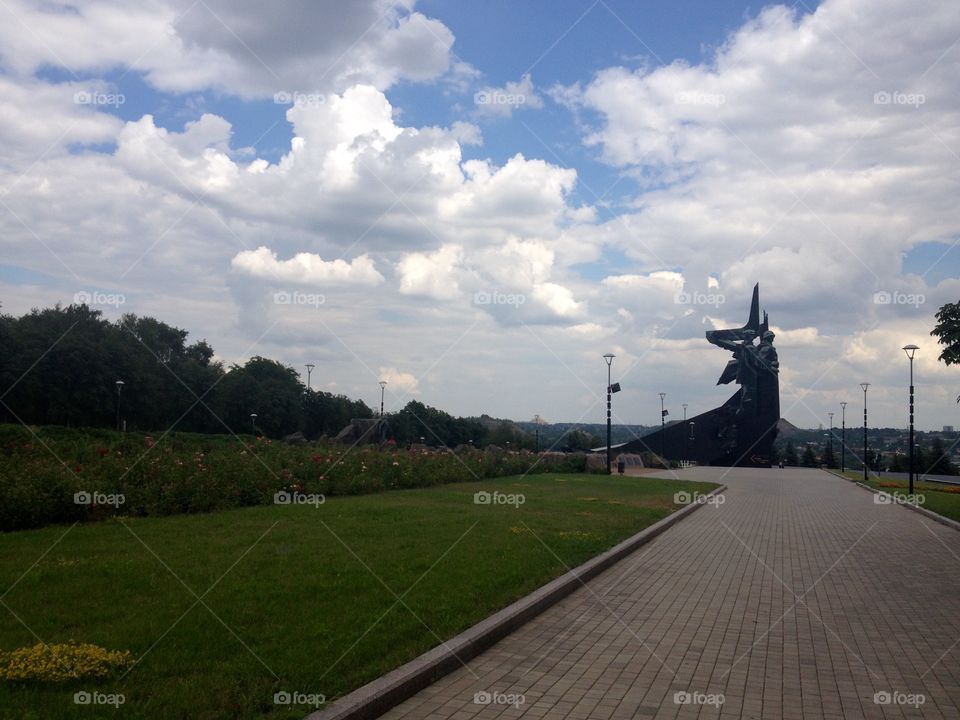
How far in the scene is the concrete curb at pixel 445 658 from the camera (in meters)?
5.04

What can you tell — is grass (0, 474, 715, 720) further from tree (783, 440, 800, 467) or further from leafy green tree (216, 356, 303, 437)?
tree (783, 440, 800, 467)

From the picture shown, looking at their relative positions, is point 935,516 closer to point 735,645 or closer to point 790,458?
point 735,645

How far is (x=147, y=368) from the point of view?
2228 inches

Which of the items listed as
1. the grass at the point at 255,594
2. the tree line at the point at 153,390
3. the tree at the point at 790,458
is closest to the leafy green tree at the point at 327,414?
the tree line at the point at 153,390

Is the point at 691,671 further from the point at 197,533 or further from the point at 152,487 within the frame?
the point at 152,487

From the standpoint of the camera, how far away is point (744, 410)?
53.6 metres

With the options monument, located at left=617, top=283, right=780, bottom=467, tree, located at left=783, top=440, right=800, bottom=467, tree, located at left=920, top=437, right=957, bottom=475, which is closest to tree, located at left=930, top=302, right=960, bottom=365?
monument, located at left=617, top=283, right=780, bottom=467

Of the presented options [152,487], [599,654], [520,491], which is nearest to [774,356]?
[520,491]

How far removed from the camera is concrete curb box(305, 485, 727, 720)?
5.04 metres

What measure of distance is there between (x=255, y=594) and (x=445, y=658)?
2.34 meters

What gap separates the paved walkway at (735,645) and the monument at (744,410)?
41.0 meters

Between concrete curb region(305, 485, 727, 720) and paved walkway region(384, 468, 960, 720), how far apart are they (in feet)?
0.29

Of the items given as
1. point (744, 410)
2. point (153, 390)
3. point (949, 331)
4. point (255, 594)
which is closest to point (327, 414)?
point (153, 390)

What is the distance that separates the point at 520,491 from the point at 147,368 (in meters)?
41.3
